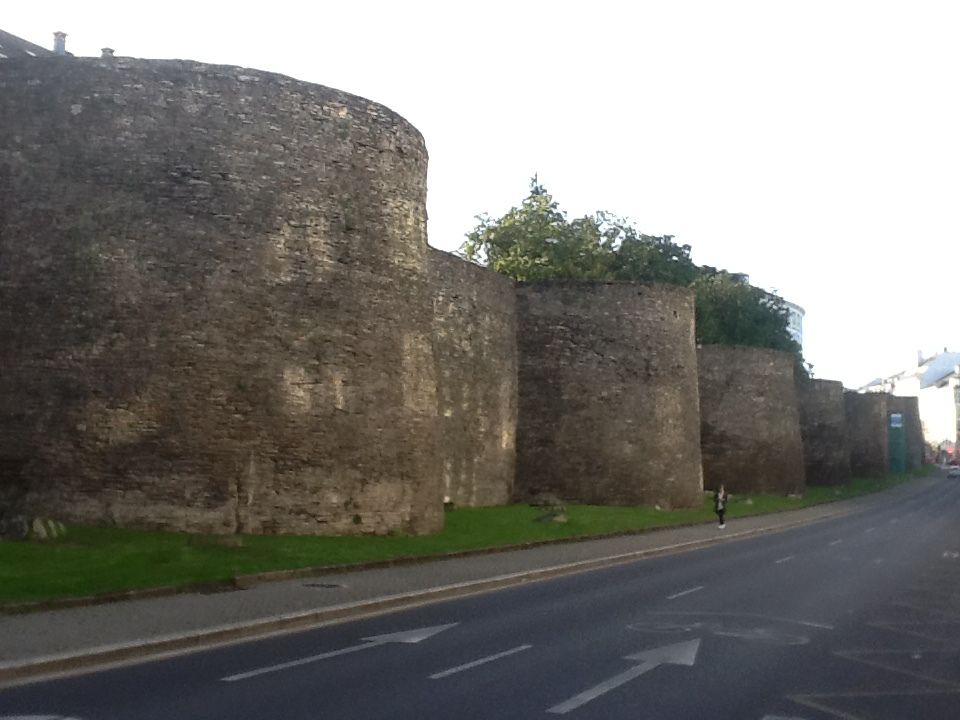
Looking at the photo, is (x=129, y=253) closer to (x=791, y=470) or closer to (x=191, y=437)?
(x=191, y=437)

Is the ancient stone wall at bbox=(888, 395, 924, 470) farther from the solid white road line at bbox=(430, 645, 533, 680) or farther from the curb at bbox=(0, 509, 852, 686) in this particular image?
the solid white road line at bbox=(430, 645, 533, 680)

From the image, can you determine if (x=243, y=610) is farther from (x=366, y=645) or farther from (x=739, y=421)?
(x=739, y=421)

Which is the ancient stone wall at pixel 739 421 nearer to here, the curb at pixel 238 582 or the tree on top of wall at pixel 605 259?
the tree on top of wall at pixel 605 259

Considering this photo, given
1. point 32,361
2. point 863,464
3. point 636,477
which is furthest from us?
point 863,464

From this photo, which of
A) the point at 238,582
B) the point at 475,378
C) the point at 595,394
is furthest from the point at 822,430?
the point at 238,582

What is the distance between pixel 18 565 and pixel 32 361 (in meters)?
5.57

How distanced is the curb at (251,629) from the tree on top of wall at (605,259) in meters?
40.4

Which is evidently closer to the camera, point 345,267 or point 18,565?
point 18,565

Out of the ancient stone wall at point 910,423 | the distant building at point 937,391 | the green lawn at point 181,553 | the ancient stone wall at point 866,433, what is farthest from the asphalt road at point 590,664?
the distant building at point 937,391

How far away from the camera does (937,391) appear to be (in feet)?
542

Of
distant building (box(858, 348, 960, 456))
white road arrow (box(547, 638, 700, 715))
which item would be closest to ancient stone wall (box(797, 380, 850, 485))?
white road arrow (box(547, 638, 700, 715))

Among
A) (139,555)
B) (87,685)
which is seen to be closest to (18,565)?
(139,555)

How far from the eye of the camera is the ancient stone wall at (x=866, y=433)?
79806mm

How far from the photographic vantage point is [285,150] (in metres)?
20.9
